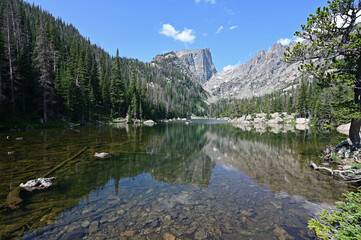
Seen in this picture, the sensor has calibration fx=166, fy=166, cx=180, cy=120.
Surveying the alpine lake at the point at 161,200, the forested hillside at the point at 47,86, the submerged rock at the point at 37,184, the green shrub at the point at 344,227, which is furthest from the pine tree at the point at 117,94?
the green shrub at the point at 344,227

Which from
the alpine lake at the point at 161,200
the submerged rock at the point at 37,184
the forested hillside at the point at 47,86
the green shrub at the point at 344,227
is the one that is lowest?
the alpine lake at the point at 161,200

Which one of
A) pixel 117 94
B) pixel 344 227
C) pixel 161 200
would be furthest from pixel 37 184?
pixel 117 94

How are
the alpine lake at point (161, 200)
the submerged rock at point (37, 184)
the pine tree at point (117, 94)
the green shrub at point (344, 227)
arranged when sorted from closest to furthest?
the green shrub at point (344, 227) < the alpine lake at point (161, 200) < the submerged rock at point (37, 184) < the pine tree at point (117, 94)

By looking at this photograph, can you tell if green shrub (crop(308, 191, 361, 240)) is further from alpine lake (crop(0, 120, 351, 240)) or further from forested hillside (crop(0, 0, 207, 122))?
forested hillside (crop(0, 0, 207, 122))

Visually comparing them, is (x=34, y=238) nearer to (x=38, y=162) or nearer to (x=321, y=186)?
(x=38, y=162)

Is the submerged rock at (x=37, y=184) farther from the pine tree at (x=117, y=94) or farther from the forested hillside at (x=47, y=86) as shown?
the pine tree at (x=117, y=94)

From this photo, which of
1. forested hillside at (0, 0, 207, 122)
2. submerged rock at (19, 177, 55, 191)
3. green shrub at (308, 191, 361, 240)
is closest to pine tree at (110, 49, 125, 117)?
forested hillside at (0, 0, 207, 122)

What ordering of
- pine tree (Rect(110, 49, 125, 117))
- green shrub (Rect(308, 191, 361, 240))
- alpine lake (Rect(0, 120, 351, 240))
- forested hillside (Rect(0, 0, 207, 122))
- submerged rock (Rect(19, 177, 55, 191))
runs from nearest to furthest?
green shrub (Rect(308, 191, 361, 240)) → alpine lake (Rect(0, 120, 351, 240)) → submerged rock (Rect(19, 177, 55, 191)) → forested hillside (Rect(0, 0, 207, 122)) → pine tree (Rect(110, 49, 125, 117))

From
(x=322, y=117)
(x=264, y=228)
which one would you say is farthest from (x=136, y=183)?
(x=322, y=117)

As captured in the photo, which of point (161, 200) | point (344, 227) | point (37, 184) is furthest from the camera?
point (37, 184)

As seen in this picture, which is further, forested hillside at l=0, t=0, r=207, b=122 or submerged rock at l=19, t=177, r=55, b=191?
forested hillside at l=0, t=0, r=207, b=122

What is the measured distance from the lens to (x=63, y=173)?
11539mm

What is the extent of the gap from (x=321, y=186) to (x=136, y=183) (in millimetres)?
11541

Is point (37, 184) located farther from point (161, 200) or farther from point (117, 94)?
point (117, 94)
